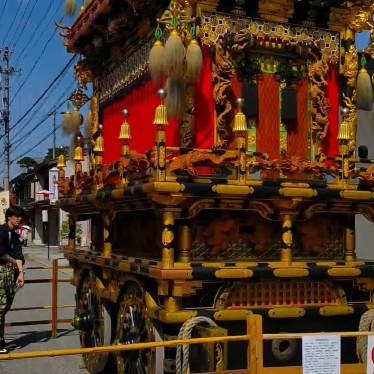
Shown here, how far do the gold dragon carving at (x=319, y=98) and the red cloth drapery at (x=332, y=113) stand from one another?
94 millimetres

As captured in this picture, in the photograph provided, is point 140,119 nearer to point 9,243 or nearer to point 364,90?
point 364,90

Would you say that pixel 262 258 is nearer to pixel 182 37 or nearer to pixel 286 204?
pixel 286 204

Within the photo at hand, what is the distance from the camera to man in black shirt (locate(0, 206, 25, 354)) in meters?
8.12

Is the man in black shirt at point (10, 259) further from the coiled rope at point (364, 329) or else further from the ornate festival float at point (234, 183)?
the coiled rope at point (364, 329)

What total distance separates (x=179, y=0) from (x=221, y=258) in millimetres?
2311

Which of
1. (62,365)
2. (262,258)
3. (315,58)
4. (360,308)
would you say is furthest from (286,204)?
(62,365)

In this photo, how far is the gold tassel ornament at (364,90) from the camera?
6124mm

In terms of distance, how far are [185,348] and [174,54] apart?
2365mm

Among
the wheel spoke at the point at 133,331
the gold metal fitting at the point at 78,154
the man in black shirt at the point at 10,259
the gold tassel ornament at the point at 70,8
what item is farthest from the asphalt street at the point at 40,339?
the gold tassel ornament at the point at 70,8

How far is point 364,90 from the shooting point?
6.13 m

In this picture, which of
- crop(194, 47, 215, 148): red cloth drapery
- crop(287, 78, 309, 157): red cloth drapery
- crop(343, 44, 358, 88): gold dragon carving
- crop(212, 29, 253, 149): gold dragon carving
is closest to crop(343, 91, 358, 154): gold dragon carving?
→ crop(343, 44, 358, 88): gold dragon carving

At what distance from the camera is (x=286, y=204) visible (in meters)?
5.21

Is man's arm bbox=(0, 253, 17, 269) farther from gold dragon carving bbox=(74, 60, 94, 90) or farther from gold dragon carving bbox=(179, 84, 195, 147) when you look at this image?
gold dragon carving bbox=(179, 84, 195, 147)

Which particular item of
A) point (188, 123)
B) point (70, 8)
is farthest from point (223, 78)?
point (70, 8)
